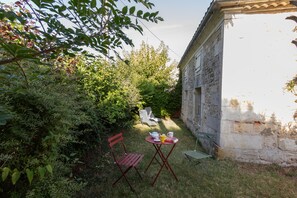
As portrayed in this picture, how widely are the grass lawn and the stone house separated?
1.24 ft

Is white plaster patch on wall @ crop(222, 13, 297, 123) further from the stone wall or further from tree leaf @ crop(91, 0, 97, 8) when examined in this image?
tree leaf @ crop(91, 0, 97, 8)

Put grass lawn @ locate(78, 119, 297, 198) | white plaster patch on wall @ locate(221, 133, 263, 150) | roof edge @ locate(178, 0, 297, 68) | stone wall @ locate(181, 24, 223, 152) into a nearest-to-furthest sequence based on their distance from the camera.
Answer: grass lawn @ locate(78, 119, 297, 198)
roof edge @ locate(178, 0, 297, 68)
white plaster patch on wall @ locate(221, 133, 263, 150)
stone wall @ locate(181, 24, 223, 152)

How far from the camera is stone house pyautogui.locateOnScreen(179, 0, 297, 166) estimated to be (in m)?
4.34

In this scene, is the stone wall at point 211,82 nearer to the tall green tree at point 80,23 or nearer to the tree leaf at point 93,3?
the tall green tree at point 80,23

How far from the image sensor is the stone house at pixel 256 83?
14.3 feet

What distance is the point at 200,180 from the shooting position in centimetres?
364

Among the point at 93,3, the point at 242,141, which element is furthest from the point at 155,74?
the point at 93,3

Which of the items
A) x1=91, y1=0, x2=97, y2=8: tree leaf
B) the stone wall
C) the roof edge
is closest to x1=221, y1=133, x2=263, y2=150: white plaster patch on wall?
the stone wall

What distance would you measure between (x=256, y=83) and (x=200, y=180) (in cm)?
260

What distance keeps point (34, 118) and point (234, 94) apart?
4.16 metres

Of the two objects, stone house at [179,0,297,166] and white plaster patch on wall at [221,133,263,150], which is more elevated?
stone house at [179,0,297,166]

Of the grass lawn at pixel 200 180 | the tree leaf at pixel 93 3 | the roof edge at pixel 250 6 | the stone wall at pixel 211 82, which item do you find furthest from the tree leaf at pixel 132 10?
the stone wall at pixel 211 82

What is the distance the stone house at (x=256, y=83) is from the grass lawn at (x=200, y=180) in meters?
0.38

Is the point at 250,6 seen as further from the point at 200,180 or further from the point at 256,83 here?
the point at 200,180
